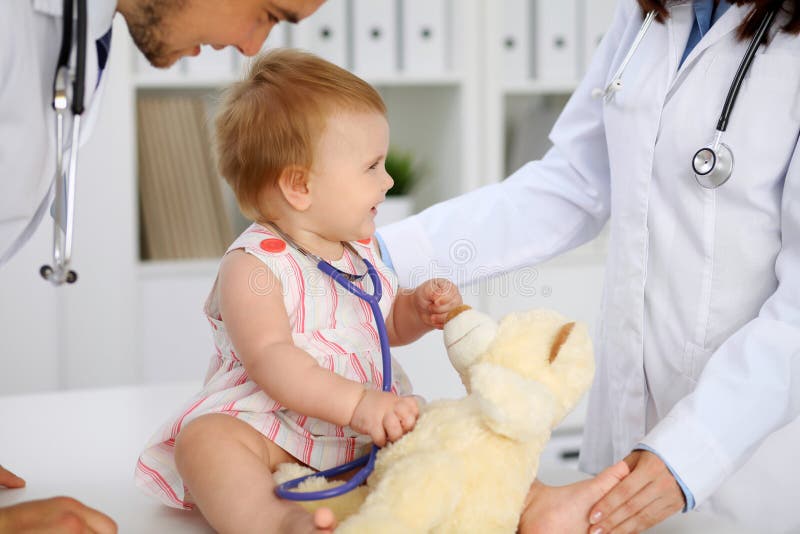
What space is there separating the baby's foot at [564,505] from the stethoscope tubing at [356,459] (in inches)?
6.1

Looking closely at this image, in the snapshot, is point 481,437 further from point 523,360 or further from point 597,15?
point 597,15

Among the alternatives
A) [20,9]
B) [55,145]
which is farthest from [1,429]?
[20,9]

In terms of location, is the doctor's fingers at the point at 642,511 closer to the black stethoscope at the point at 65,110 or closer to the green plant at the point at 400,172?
the black stethoscope at the point at 65,110

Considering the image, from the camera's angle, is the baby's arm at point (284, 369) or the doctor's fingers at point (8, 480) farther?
the doctor's fingers at point (8, 480)

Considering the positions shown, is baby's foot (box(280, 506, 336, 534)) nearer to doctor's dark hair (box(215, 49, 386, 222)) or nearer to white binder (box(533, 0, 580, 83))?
doctor's dark hair (box(215, 49, 386, 222))

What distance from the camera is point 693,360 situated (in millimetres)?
1104

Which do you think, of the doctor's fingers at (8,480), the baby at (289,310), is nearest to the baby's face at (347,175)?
the baby at (289,310)

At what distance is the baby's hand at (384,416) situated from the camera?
80 cm

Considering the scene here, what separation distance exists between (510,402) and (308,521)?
190 mm

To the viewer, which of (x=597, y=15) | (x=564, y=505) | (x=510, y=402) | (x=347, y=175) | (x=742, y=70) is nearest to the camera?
(x=510, y=402)

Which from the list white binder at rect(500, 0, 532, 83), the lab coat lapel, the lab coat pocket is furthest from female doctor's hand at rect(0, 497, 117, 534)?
white binder at rect(500, 0, 532, 83)

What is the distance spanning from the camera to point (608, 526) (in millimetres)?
841

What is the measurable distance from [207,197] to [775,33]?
5.44 feet

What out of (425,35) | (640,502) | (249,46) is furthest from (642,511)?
(425,35)
